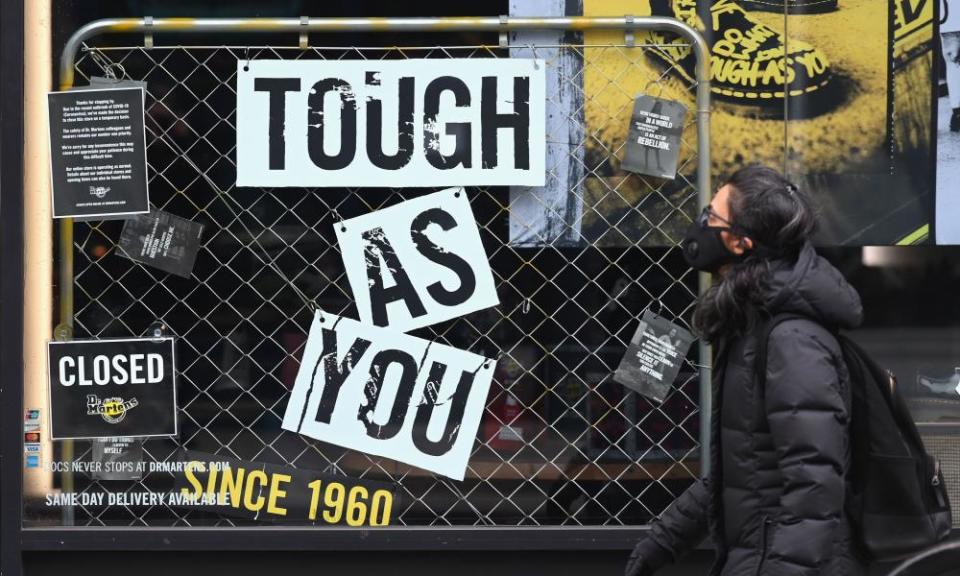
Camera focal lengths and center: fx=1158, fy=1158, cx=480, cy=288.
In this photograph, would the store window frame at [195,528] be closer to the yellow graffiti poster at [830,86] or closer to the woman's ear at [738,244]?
the yellow graffiti poster at [830,86]

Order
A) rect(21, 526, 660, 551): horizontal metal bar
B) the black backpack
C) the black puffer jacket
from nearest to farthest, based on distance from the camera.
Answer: the black puffer jacket → the black backpack → rect(21, 526, 660, 551): horizontal metal bar

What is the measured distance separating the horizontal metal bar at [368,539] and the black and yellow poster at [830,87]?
1444 millimetres

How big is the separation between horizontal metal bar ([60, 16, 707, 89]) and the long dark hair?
157cm

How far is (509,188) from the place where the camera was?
433 cm

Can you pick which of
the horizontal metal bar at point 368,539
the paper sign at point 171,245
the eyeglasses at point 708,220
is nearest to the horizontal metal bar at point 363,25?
the paper sign at point 171,245

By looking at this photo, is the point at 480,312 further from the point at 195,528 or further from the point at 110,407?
the point at 110,407

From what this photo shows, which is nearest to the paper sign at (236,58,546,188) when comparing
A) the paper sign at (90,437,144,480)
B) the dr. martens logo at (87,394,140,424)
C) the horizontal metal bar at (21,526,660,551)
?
the dr. martens logo at (87,394,140,424)

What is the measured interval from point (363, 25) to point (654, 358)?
1645mm

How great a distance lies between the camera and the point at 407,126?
4293mm

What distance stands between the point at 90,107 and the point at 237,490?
1529 mm

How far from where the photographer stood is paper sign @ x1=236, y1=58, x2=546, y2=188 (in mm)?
4297

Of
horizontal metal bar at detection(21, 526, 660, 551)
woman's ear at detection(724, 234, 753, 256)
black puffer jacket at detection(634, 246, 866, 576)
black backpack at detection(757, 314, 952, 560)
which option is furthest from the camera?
horizontal metal bar at detection(21, 526, 660, 551)

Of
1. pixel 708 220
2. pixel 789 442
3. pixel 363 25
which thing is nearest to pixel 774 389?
pixel 789 442

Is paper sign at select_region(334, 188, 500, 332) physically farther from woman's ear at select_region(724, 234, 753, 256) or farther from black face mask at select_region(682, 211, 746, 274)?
woman's ear at select_region(724, 234, 753, 256)
